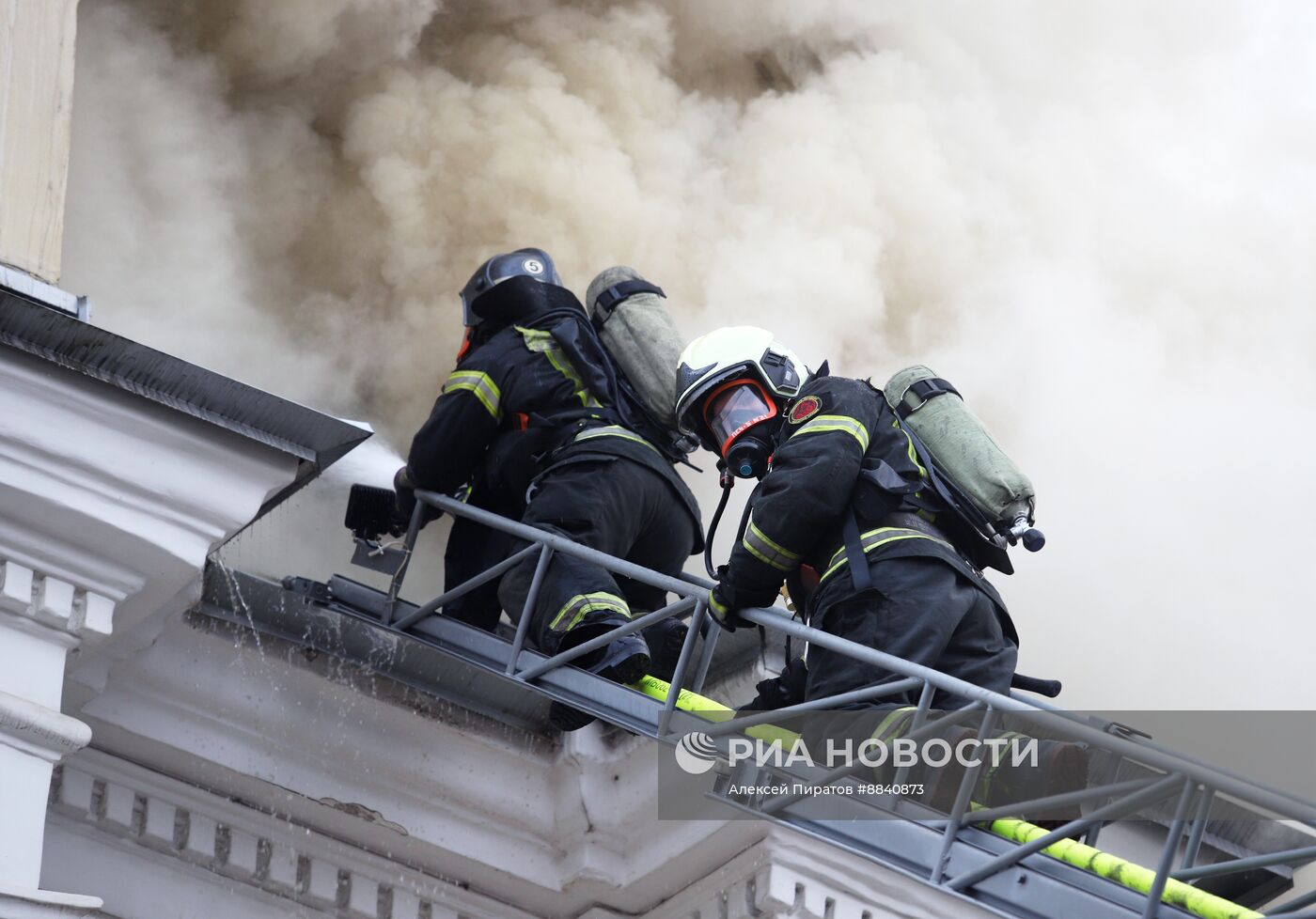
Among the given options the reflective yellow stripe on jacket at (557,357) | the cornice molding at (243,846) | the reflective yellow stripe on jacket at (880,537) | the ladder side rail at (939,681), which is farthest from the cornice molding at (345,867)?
the reflective yellow stripe on jacket at (557,357)

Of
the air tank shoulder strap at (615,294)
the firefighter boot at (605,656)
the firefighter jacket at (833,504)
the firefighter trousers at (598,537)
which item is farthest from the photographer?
the air tank shoulder strap at (615,294)

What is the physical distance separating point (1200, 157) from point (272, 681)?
4.96 metres

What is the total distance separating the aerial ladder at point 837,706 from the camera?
16.1 ft

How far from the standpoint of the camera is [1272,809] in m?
4.54

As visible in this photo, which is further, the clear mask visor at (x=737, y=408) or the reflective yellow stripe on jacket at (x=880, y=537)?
the clear mask visor at (x=737, y=408)

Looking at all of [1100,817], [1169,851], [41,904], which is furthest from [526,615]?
[1169,851]

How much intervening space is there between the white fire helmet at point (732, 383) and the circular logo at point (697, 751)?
37.7 inches

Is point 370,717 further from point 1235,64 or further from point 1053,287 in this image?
point 1235,64

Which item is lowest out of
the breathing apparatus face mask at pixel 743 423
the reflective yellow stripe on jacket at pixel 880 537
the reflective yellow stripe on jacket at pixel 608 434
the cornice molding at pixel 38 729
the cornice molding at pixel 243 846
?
the cornice molding at pixel 38 729

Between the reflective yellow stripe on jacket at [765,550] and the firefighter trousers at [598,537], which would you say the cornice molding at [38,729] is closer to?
the firefighter trousers at [598,537]

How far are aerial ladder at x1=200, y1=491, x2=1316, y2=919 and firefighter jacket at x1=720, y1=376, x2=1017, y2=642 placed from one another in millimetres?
152

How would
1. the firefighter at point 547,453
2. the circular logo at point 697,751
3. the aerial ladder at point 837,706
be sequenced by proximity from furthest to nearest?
the firefighter at point 547,453, the circular logo at point 697,751, the aerial ladder at point 837,706

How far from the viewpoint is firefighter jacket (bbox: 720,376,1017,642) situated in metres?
5.71

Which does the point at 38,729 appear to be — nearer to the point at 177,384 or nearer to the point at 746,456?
the point at 177,384
